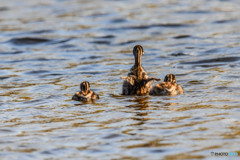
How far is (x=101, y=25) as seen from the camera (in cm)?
2478

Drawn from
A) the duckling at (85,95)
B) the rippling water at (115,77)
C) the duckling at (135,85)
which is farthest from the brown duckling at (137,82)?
the duckling at (85,95)

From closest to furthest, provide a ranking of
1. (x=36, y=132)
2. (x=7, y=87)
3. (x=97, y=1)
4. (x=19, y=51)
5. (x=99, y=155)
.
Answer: (x=99, y=155) < (x=36, y=132) < (x=7, y=87) < (x=19, y=51) < (x=97, y=1)

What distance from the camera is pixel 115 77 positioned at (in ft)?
49.0

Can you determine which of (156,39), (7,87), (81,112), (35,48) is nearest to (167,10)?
(156,39)

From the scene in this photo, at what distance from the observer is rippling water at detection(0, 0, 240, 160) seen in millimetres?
8516

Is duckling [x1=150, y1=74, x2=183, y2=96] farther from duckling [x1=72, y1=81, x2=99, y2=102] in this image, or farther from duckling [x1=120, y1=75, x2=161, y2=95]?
duckling [x1=72, y1=81, x2=99, y2=102]

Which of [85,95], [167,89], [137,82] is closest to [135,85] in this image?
[137,82]

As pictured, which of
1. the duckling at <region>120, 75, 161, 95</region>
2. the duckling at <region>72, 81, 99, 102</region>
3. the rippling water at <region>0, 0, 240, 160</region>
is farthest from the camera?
the duckling at <region>120, 75, 161, 95</region>

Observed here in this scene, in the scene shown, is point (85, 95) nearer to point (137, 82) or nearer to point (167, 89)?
point (137, 82)

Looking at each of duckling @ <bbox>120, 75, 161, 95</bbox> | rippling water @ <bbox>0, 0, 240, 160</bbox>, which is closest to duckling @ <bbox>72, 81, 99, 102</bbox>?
rippling water @ <bbox>0, 0, 240, 160</bbox>

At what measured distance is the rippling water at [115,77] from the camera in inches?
335

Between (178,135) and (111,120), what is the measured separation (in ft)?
5.29

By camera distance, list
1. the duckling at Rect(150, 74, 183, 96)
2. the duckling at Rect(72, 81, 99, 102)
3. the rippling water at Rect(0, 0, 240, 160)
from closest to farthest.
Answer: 1. the rippling water at Rect(0, 0, 240, 160)
2. the duckling at Rect(72, 81, 99, 102)
3. the duckling at Rect(150, 74, 183, 96)

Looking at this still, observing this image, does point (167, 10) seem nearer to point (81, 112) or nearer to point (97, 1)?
point (97, 1)
